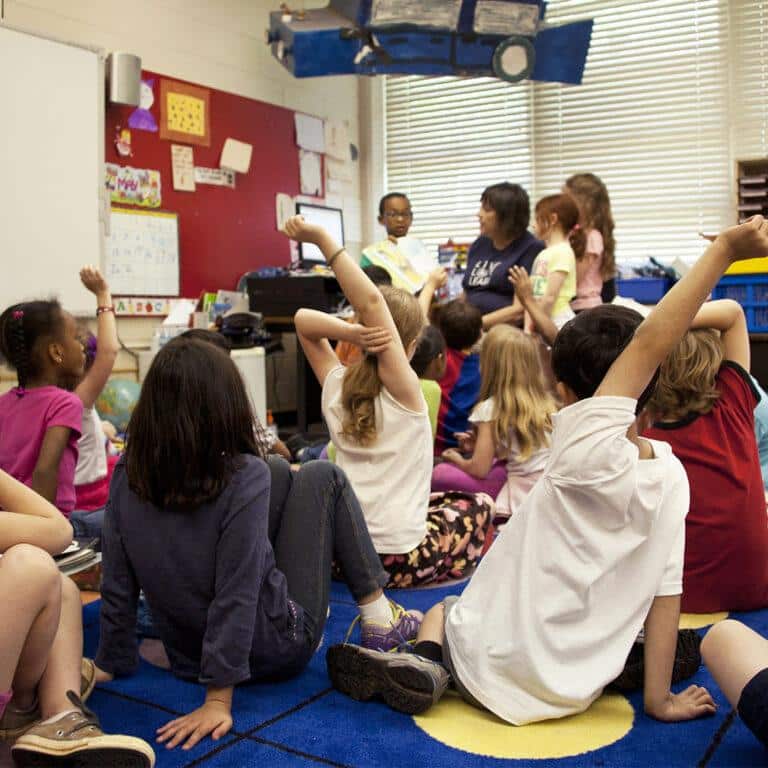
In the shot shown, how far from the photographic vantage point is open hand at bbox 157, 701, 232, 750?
4.00 ft

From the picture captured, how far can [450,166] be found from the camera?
5488 mm

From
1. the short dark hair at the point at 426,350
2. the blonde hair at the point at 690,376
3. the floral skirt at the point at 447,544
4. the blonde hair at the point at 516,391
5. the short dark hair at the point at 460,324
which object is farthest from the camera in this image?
the short dark hair at the point at 460,324

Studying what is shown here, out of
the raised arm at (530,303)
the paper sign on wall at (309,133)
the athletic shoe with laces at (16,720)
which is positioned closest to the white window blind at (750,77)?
the raised arm at (530,303)

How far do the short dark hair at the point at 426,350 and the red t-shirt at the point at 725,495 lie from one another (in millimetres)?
911

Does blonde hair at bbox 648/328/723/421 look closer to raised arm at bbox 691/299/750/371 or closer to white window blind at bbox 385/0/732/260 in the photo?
raised arm at bbox 691/299/750/371

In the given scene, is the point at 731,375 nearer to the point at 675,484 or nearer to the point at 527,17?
the point at 675,484

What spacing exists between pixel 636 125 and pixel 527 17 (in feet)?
2.94

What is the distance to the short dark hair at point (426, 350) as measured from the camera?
250cm

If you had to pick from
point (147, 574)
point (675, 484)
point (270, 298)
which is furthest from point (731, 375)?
point (270, 298)

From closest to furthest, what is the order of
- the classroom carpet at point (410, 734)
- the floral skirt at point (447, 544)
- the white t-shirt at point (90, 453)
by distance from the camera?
the classroom carpet at point (410, 734), the floral skirt at point (447, 544), the white t-shirt at point (90, 453)

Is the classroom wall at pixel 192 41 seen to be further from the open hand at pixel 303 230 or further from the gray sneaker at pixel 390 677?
the gray sneaker at pixel 390 677

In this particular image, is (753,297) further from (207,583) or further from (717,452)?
(207,583)

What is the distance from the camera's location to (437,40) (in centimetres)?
454

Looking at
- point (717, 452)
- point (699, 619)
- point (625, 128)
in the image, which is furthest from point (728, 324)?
point (625, 128)
